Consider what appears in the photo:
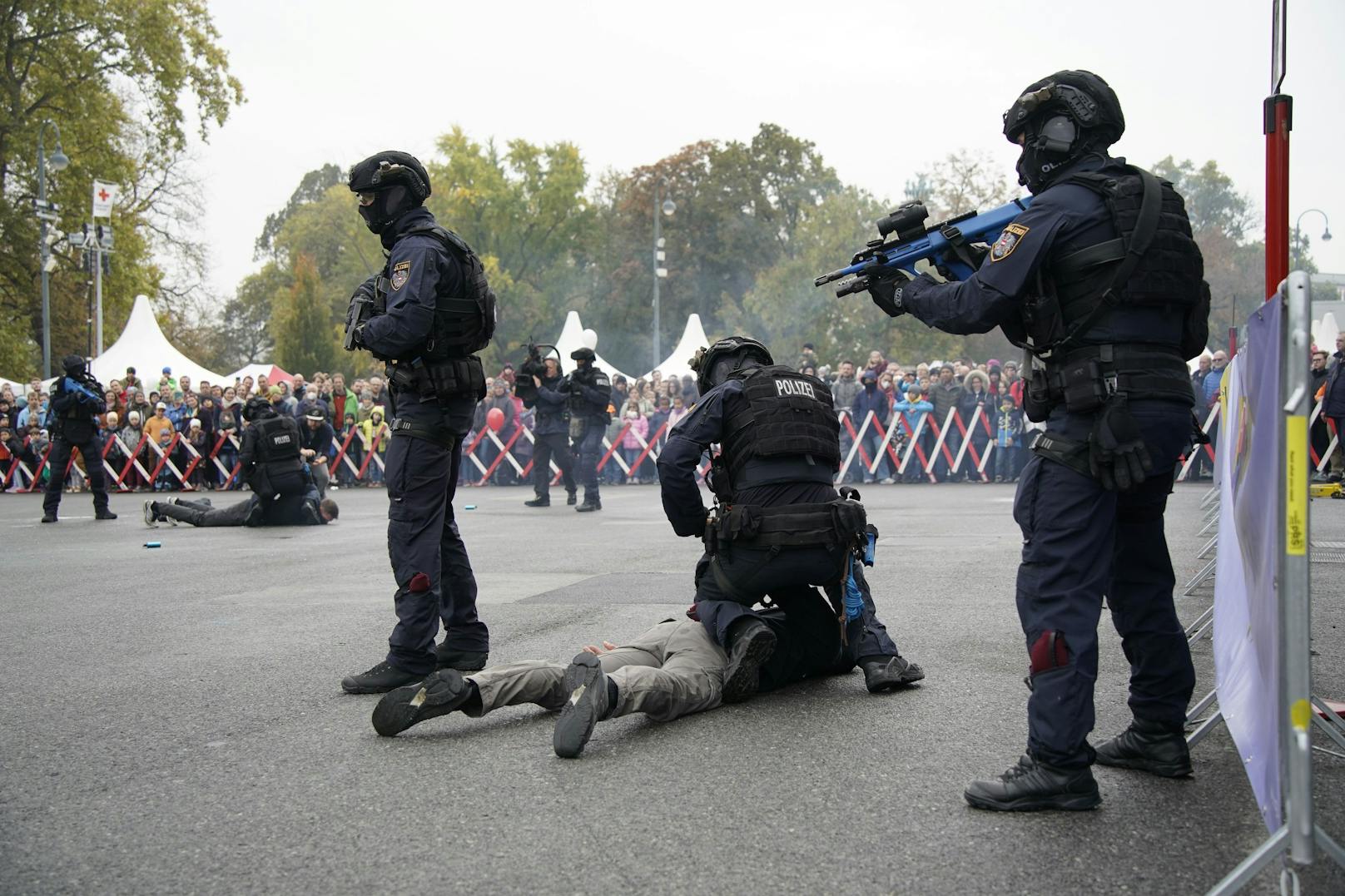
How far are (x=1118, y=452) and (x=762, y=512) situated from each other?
5.10ft

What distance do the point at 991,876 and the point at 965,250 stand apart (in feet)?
6.85

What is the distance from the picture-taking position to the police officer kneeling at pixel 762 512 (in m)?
4.57

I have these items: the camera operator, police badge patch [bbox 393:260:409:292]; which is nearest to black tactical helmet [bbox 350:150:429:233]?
police badge patch [bbox 393:260:409:292]

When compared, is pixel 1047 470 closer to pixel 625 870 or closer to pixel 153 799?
pixel 625 870

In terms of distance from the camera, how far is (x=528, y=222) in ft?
209

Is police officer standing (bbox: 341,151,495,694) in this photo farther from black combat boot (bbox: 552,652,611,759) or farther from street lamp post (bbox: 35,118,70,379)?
street lamp post (bbox: 35,118,70,379)

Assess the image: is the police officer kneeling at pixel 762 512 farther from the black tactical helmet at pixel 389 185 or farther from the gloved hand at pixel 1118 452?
the black tactical helmet at pixel 389 185

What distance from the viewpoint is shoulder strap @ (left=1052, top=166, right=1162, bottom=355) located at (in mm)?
3402

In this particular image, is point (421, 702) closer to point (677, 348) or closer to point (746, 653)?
point (746, 653)

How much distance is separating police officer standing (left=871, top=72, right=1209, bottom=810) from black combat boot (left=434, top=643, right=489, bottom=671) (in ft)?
8.41

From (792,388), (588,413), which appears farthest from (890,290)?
(588,413)

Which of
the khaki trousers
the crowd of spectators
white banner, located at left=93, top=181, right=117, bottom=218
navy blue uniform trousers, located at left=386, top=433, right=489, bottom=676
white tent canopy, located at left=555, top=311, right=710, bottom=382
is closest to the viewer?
the khaki trousers

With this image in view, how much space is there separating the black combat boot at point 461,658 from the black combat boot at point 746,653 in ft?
4.26

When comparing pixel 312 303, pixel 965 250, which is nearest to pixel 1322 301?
pixel 965 250
